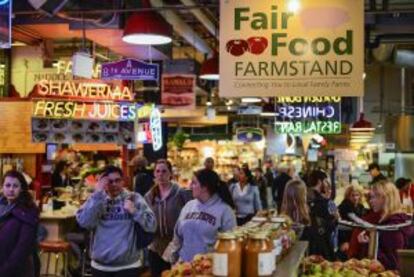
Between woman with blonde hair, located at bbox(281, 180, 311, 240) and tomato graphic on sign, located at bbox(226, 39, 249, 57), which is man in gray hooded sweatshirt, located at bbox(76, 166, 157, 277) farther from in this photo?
woman with blonde hair, located at bbox(281, 180, 311, 240)

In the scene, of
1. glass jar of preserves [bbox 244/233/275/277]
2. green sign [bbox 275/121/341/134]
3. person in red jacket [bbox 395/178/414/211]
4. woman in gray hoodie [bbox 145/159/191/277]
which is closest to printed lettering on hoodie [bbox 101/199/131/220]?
woman in gray hoodie [bbox 145/159/191/277]

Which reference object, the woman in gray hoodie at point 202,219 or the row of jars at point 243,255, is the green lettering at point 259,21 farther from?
the row of jars at point 243,255

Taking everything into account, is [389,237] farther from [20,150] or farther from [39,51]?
[39,51]

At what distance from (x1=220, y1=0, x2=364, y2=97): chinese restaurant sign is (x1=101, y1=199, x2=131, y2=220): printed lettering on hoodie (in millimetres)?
1486

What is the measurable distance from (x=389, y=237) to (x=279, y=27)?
7.49 ft

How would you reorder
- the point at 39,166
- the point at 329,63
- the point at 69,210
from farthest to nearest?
the point at 39,166 < the point at 69,210 < the point at 329,63

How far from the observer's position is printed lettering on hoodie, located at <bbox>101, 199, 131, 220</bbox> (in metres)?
6.22

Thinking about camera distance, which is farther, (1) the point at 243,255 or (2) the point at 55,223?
(2) the point at 55,223

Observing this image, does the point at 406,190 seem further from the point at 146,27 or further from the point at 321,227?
the point at 146,27

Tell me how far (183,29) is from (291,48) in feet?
23.0

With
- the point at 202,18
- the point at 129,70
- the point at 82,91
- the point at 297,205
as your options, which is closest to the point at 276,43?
the point at 297,205

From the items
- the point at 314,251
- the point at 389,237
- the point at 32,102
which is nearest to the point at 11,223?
the point at 389,237

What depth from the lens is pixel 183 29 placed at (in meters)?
13.7

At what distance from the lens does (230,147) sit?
35.0 metres
